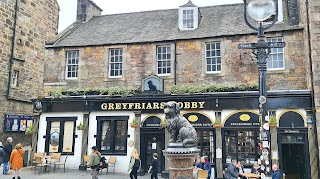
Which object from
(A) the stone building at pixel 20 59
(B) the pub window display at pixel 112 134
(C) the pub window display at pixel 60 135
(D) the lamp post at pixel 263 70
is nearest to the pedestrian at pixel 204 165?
(B) the pub window display at pixel 112 134

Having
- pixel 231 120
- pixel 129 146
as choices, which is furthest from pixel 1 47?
pixel 231 120

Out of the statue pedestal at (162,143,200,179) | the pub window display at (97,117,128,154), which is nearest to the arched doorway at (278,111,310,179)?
the pub window display at (97,117,128,154)

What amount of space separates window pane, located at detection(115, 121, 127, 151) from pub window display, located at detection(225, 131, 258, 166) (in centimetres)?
519

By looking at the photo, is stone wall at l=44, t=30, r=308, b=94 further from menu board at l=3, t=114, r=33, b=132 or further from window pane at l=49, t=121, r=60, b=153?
menu board at l=3, t=114, r=33, b=132

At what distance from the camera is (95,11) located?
22.4 meters

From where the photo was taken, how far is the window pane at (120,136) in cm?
1586

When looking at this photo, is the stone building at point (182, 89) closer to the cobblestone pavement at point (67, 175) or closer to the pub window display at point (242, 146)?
the pub window display at point (242, 146)

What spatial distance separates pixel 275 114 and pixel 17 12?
16.2 metres

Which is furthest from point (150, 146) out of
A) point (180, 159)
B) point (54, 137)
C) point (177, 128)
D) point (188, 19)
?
point (180, 159)

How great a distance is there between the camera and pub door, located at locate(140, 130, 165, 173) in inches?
608

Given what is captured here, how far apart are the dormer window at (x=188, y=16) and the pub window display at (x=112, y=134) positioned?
20.8 ft

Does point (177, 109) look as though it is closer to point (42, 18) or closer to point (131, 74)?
point (131, 74)

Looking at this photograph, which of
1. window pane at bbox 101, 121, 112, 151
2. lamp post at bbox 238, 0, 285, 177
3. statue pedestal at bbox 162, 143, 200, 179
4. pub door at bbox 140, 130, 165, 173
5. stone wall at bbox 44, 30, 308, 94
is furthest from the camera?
window pane at bbox 101, 121, 112, 151

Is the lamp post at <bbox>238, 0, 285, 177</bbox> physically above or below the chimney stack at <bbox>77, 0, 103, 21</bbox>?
below
